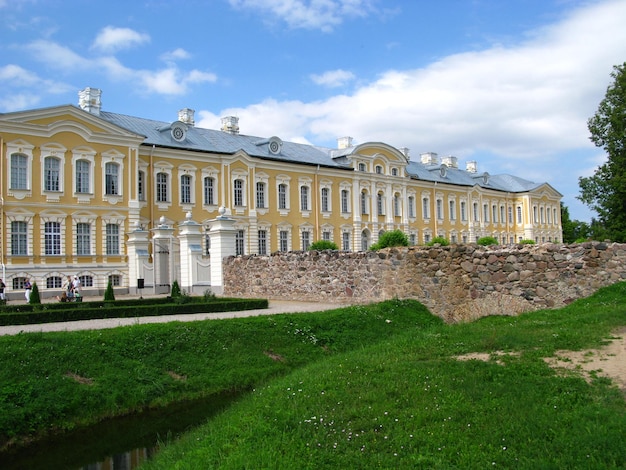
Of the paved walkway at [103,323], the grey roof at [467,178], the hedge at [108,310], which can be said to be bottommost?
the paved walkway at [103,323]

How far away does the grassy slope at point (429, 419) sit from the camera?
16.7ft

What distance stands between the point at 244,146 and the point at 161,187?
774 cm

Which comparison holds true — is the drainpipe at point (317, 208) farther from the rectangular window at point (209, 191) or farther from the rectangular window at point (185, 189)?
the rectangular window at point (185, 189)

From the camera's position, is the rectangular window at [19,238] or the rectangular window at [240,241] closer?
the rectangular window at [19,238]

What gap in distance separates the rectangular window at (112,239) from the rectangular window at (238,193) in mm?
9111

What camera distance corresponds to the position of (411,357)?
8.84m

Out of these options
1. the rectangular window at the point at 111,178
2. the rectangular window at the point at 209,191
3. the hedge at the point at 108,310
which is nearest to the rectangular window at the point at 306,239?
the rectangular window at the point at 209,191

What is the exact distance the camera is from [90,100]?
35.4m

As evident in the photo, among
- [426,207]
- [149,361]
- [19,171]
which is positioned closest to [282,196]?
[426,207]

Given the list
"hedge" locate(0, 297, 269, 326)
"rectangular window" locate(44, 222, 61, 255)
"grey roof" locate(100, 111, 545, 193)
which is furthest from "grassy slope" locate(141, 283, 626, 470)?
"grey roof" locate(100, 111, 545, 193)

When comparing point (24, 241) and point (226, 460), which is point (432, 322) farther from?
point (24, 241)

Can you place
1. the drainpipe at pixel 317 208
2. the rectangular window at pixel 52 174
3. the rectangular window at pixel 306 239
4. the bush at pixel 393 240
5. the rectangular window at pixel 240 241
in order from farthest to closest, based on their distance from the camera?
the drainpipe at pixel 317 208
the rectangular window at pixel 306 239
the rectangular window at pixel 240 241
the bush at pixel 393 240
the rectangular window at pixel 52 174

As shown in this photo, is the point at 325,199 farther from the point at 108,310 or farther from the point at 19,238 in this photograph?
the point at 108,310

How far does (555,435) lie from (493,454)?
0.64 m
